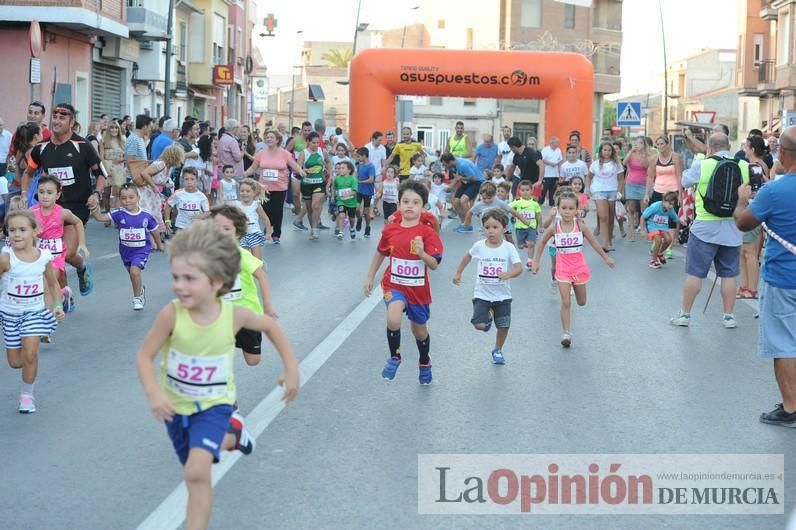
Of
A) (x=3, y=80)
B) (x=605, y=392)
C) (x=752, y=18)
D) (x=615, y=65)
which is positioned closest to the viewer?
(x=605, y=392)

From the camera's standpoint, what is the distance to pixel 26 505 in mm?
5676

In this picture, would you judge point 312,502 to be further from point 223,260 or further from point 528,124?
point 528,124

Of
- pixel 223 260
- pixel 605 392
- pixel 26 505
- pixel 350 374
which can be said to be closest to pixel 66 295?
pixel 350 374

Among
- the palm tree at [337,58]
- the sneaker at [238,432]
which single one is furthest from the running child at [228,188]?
the palm tree at [337,58]

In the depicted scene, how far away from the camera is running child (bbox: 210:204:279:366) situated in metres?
7.60

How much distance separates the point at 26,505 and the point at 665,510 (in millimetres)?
2731

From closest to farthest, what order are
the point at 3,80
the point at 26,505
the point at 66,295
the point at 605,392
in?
the point at 26,505 < the point at 605,392 < the point at 66,295 < the point at 3,80

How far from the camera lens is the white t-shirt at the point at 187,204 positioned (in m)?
15.5

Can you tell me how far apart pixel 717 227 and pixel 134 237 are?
5.32 metres

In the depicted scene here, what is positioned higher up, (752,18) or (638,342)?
(752,18)

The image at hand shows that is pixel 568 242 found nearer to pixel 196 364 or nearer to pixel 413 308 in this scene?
pixel 413 308

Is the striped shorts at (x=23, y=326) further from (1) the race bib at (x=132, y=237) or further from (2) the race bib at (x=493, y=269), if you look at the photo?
(1) the race bib at (x=132, y=237)

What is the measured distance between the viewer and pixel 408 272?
897cm

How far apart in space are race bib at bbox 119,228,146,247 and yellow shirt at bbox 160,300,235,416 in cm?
768
